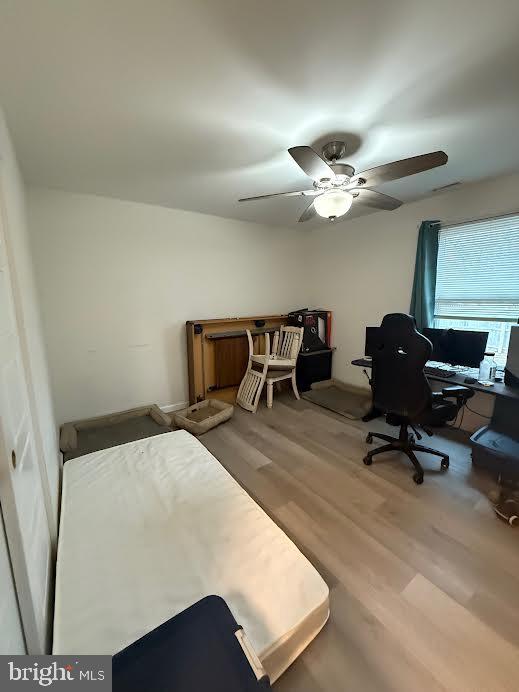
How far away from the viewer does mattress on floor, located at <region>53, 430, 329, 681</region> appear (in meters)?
0.99

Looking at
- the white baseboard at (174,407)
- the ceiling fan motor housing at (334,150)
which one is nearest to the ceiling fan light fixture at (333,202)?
the ceiling fan motor housing at (334,150)

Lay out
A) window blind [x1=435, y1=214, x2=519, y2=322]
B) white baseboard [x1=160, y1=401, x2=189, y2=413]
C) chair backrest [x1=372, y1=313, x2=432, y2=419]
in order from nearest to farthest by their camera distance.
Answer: chair backrest [x1=372, y1=313, x2=432, y2=419]
window blind [x1=435, y1=214, x2=519, y2=322]
white baseboard [x1=160, y1=401, x2=189, y2=413]

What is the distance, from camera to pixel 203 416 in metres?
3.12

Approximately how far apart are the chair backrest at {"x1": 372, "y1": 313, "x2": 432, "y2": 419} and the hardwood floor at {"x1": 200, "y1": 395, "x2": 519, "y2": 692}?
577mm

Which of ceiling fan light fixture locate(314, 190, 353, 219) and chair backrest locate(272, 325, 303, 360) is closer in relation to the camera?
ceiling fan light fixture locate(314, 190, 353, 219)

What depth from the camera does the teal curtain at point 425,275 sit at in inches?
112

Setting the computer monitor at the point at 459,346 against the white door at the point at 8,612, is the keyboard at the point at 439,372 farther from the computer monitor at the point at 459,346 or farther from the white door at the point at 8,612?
the white door at the point at 8,612

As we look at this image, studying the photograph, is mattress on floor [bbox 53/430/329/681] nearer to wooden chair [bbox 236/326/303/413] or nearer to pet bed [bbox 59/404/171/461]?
pet bed [bbox 59/404/171/461]

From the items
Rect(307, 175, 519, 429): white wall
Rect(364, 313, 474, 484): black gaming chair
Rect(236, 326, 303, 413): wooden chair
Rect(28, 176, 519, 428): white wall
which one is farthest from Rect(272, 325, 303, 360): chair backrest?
Rect(364, 313, 474, 484): black gaming chair

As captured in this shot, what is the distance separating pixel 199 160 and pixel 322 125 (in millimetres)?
908

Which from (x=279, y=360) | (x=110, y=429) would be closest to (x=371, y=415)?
(x=279, y=360)

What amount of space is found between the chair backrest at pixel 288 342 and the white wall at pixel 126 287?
61cm

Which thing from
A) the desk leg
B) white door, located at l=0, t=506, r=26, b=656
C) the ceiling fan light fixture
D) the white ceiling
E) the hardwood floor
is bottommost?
the hardwood floor

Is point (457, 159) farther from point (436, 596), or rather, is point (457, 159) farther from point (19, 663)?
point (19, 663)
